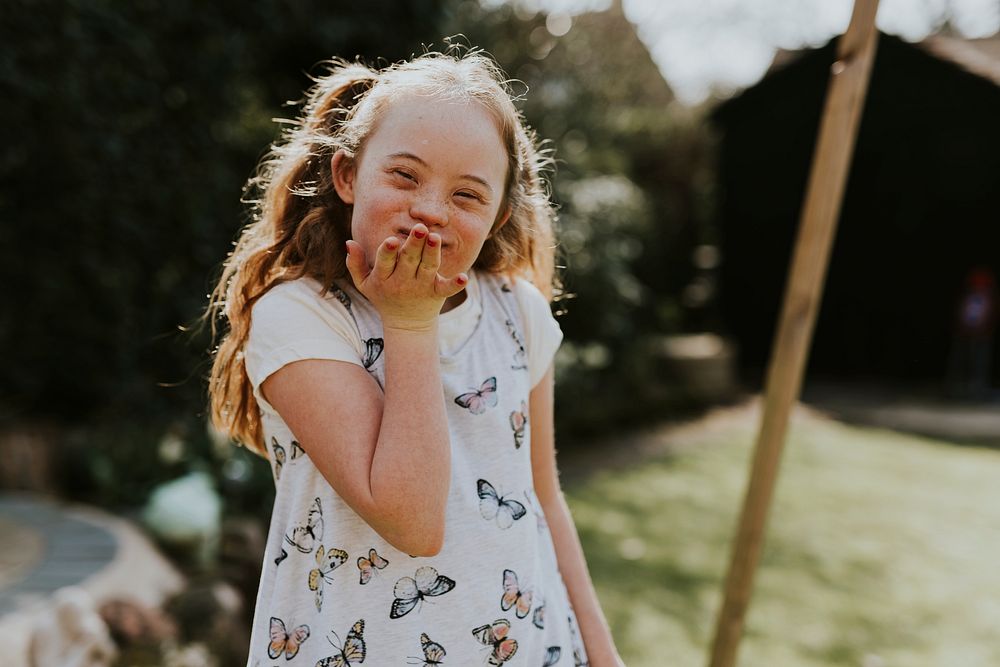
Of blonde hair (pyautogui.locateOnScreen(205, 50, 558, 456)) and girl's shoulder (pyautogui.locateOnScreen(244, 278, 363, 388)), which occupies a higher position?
blonde hair (pyautogui.locateOnScreen(205, 50, 558, 456))

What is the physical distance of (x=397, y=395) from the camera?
1.11m

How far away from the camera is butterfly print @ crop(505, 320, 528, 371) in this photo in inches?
53.9

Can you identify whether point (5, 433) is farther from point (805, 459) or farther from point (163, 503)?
point (805, 459)

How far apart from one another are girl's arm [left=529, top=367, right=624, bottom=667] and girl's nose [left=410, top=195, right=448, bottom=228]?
382 mm

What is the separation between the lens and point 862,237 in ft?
39.9

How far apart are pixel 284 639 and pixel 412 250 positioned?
0.57 meters

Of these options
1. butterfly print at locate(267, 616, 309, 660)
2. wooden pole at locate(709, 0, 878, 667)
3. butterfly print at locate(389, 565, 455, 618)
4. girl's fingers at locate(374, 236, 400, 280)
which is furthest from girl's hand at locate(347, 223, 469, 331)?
wooden pole at locate(709, 0, 878, 667)

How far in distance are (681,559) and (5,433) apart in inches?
143

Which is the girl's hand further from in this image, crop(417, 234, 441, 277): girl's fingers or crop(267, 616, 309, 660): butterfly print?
crop(267, 616, 309, 660): butterfly print

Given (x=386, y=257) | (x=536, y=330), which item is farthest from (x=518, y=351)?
(x=386, y=257)

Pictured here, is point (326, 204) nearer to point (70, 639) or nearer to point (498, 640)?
point (498, 640)

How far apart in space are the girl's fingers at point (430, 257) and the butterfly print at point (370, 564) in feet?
1.27

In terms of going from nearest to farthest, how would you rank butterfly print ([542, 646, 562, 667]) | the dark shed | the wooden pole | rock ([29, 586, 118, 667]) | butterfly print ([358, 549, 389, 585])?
butterfly print ([358, 549, 389, 585])
butterfly print ([542, 646, 562, 667])
the wooden pole
rock ([29, 586, 118, 667])
the dark shed

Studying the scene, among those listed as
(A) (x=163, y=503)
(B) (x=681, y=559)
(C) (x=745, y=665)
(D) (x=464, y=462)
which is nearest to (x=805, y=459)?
(B) (x=681, y=559)
